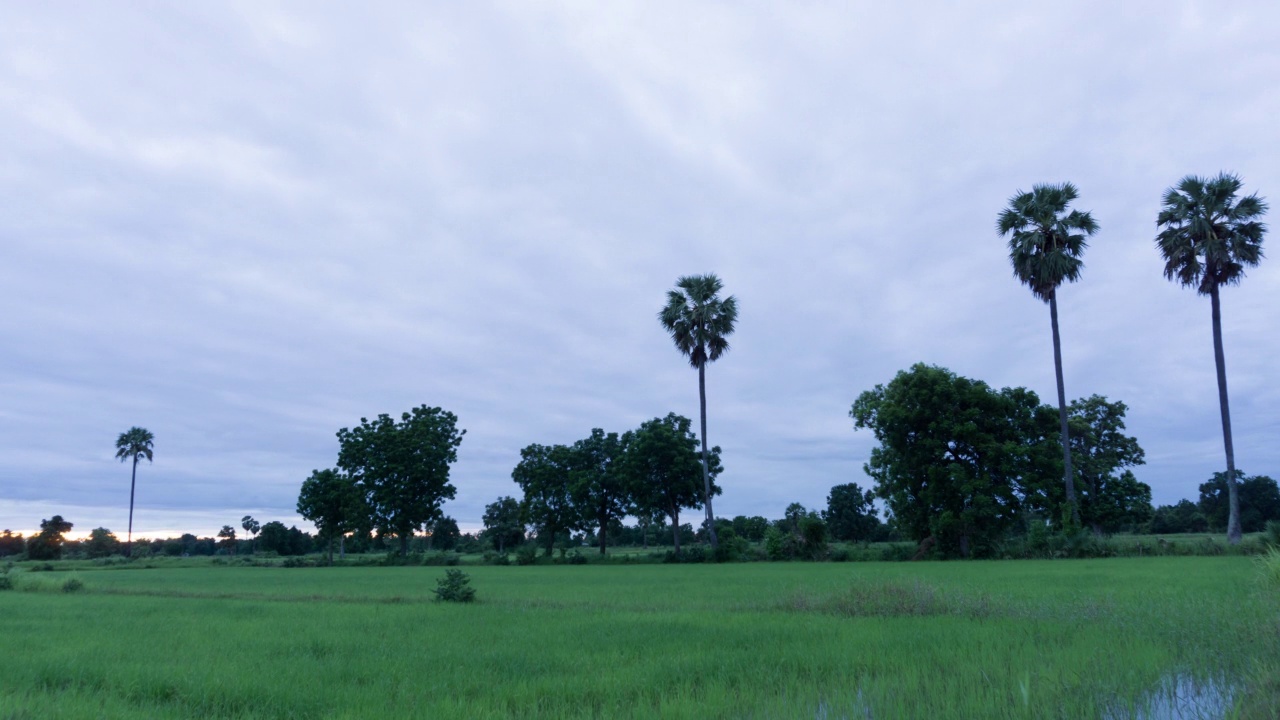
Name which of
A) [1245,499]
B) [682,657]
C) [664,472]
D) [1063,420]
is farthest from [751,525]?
[682,657]

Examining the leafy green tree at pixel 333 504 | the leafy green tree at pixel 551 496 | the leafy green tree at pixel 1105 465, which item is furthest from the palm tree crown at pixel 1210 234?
the leafy green tree at pixel 333 504

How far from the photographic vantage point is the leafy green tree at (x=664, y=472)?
56.3m

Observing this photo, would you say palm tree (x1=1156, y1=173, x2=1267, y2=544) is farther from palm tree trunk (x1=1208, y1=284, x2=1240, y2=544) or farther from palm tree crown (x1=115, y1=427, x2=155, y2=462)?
palm tree crown (x1=115, y1=427, x2=155, y2=462)

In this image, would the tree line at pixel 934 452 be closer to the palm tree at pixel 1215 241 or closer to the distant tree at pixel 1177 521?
the palm tree at pixel 1215 241

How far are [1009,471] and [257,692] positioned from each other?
42.1 meters

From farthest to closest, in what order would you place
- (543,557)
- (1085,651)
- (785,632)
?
(543,557)
(785,632)
(1085,651)

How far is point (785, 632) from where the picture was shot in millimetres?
12258

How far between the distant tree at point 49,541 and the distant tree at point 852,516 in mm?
93326

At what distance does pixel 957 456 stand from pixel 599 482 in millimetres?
30449

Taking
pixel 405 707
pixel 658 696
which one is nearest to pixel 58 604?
pixel 405 707

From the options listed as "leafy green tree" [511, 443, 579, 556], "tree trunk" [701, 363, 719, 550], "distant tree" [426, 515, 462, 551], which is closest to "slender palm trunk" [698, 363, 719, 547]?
"tree trunk" [701, 363, 719, 550]

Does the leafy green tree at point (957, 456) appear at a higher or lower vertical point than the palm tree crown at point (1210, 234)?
lower

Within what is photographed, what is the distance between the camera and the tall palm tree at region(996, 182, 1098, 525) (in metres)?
40.9

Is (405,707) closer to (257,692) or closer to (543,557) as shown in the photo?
(257,692)
